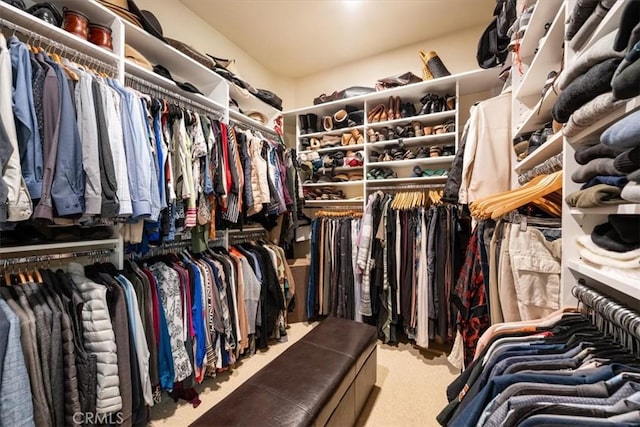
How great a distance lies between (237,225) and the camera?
7.02 ft

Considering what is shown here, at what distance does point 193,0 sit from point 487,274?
3.07 metres

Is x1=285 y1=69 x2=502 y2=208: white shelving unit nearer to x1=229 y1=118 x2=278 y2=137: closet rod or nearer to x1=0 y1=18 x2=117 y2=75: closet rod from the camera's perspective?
x1=229 y1=118 x2=278 y2=137: closet rod

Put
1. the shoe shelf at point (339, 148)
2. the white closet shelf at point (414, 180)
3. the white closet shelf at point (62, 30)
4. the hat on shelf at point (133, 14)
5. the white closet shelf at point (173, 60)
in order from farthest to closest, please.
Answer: the shoe shelf at point (339, 148) < the white closet shelf at point (414, 180) < the white closet shelf at point (173, 60) < the hat on shelf at point (133, 14) < the white closet shelf at point (62, 30)

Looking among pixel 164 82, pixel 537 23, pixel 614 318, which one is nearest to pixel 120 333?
pixel 164 82

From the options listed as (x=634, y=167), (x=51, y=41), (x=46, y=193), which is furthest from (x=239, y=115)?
(x=634, y=167)

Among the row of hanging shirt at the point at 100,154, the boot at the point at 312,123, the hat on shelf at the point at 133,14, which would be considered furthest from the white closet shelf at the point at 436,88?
the hat on shelf at the point at 133,14

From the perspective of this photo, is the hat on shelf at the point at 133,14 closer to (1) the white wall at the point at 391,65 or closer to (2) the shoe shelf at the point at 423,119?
(2) the shoe shelf at the point at 423,119

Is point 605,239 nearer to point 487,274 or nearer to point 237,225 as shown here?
point 487,274

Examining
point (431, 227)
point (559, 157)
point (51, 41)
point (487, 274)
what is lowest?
point (487, 274)

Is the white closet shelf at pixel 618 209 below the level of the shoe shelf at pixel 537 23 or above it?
below

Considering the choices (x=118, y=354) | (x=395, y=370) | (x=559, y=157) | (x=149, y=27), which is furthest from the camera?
(x=395, y=370)

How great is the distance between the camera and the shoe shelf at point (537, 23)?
1.03m

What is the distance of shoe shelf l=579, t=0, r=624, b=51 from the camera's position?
0.55 m

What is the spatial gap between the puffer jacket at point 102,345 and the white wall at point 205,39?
220 centimetres
